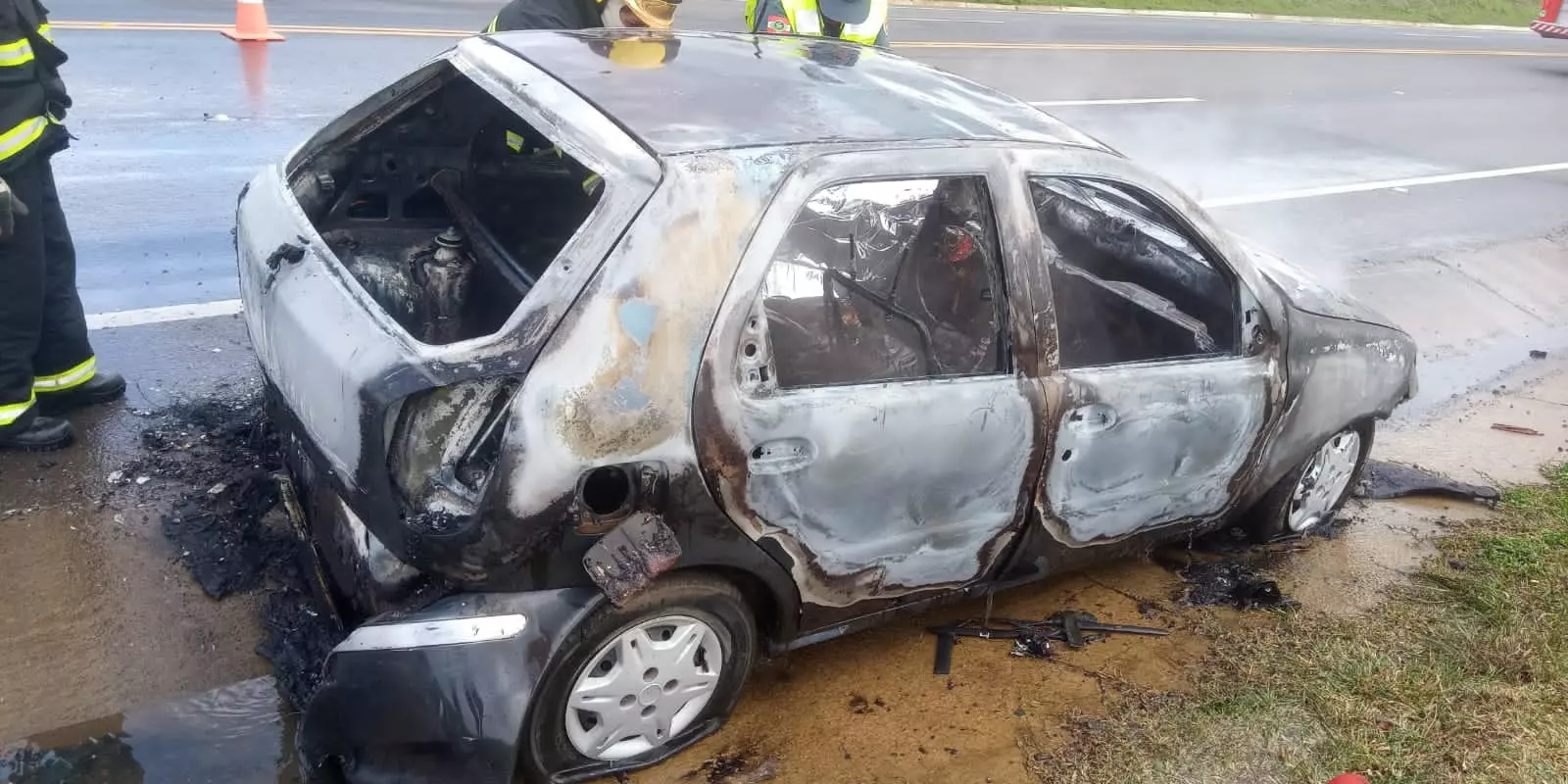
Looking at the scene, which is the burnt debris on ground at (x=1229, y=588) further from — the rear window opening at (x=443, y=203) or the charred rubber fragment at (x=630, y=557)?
the rear window opening at (x=443, y=203)

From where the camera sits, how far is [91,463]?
403cm

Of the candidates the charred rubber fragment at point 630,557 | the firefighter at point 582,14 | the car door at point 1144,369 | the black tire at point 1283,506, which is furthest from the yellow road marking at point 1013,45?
the charred rubber fragment at point 630,557

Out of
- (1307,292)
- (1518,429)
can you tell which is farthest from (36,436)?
(1518,429)

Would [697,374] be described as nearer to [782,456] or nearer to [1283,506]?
[782,456]

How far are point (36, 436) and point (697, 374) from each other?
9.33 feet

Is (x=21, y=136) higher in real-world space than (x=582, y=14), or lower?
lower

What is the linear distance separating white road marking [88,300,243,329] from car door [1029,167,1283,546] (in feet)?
12.1

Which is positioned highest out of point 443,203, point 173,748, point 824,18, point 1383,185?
point 824,18

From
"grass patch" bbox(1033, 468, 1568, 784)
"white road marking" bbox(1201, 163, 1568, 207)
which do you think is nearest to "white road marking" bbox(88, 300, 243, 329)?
"grass patch" bbox(1033, 468, 1568, 784)

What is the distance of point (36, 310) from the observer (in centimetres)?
411

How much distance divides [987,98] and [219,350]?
11.1ft

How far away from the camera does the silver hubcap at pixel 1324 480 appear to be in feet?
14.1

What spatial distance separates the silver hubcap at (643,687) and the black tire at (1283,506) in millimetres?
2324

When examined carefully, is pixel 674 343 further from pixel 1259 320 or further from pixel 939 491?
pixel 1259 320
